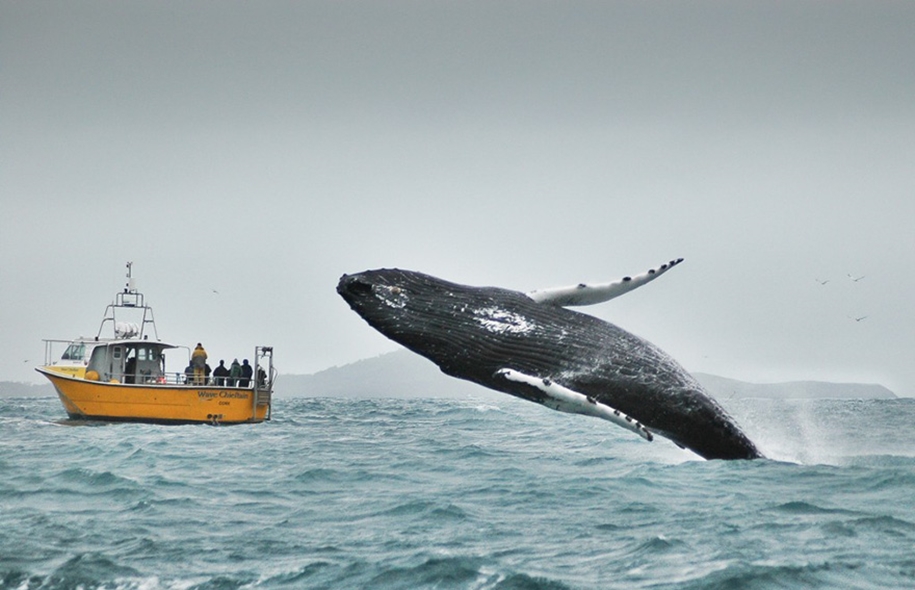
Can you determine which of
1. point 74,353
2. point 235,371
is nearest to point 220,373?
point 235,371

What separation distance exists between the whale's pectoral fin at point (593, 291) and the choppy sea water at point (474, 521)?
2.14 meters

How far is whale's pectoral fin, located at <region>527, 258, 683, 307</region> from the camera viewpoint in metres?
6.43

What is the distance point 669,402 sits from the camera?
20.7 feet

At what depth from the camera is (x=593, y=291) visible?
6.62 meters

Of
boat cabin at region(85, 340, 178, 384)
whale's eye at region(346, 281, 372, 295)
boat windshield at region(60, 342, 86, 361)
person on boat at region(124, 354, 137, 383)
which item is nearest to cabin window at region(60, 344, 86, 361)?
boat windshield at region(60, 342, 86, 361)

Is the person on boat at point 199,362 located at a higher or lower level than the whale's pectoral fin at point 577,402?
higher

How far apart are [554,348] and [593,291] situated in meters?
0.55

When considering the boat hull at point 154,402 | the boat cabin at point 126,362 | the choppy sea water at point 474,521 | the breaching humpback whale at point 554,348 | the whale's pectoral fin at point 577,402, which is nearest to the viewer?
the whale's pectoral fin at point 577,402

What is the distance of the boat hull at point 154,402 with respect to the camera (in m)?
28.9

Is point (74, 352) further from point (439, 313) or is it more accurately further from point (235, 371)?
point (439, 313)

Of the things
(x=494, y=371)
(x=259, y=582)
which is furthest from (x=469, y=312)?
(x=259, y=582)

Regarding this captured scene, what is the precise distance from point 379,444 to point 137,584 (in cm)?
1417

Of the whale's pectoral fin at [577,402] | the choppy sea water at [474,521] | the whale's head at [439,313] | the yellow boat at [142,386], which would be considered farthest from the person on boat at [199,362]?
the whale's pectoral fin at [577,402]

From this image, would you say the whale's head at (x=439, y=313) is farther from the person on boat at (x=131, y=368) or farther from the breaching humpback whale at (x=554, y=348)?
the person on boat at (x=131, y=368)
